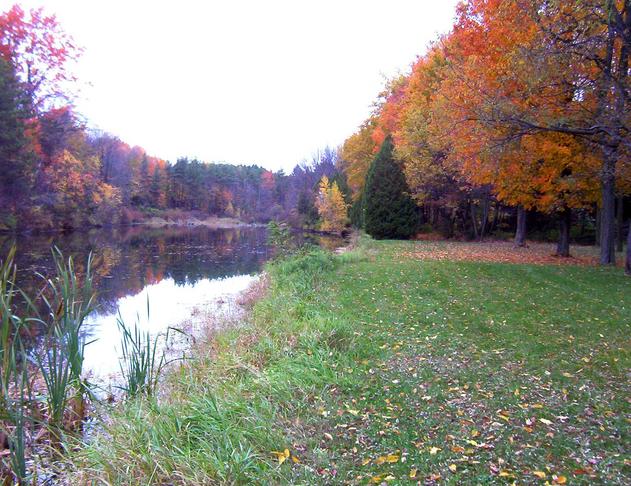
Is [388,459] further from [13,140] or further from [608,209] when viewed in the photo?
[13,140]

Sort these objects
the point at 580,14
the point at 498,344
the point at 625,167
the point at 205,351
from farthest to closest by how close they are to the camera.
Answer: the point at 625,167
the point at 580,14
the point at 205,351
the point at 498,344

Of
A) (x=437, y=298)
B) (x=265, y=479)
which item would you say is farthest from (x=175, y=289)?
(x=265, y=479)

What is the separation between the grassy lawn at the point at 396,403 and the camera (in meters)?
3.10

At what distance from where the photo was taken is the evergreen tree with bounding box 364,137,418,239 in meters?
26.0

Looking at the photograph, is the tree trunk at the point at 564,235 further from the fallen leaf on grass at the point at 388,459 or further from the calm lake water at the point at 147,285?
the fallen leaf on grass at the point at 388,459

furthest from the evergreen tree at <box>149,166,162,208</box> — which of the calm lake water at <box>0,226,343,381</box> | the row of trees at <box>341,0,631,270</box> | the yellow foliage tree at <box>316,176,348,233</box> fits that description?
the row of trees at <box>341,0,631,270</box>

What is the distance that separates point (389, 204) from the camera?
85.2ft

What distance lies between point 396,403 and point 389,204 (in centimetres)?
2241

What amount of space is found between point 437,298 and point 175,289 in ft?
31.0

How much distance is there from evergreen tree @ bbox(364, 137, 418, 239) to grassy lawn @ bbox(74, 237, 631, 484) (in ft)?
59.4

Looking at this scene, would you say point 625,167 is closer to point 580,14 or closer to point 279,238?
point 580,14

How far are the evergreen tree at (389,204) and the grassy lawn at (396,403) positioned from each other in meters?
18.1

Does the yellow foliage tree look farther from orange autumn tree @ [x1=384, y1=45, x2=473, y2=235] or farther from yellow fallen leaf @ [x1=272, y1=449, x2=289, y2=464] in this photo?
yellow fallen leaf @ [x1=272, y1=449, x2=289, y2=464]

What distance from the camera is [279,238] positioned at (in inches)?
608
